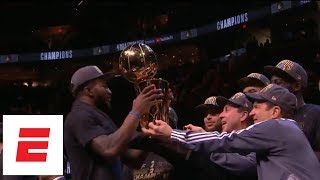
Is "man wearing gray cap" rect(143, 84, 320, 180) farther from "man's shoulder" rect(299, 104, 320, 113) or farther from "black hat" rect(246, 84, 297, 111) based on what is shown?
"man's shoulder" rect(299, 104, 320, 113)

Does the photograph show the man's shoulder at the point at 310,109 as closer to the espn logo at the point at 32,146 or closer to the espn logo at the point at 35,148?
the espn logo at the point at 35,148

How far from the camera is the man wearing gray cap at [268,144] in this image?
9.23ft

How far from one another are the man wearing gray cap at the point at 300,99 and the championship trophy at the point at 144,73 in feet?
3.70

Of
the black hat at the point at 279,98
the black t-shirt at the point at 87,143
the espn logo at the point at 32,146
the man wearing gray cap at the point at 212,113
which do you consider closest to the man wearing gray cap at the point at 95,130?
the black t-shirt at the point at 87,143

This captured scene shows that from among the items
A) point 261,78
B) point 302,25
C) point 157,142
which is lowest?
point 157,142

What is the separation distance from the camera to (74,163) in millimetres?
3145

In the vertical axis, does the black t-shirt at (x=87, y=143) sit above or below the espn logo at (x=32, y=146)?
above

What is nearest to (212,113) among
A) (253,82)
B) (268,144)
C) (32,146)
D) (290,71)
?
(253,82)

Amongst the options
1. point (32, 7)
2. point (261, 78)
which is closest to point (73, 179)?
point (261, 78)

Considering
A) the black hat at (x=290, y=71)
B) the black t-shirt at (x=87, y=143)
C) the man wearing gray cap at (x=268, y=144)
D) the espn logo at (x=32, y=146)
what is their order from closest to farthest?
1. the man wearing gray cap at (x=268, y=144)
2. the black t-shirt at (x=87, y=143)
3. the black hat at (x=290, y=71)
4. the espn logo at (x=32, y=146)

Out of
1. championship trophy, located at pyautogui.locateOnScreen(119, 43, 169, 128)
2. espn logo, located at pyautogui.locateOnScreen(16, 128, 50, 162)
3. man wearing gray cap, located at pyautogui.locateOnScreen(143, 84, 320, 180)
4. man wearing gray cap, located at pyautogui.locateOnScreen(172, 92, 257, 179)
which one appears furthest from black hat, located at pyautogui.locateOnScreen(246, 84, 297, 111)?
espn logo, located at pyautogui.locateOnScreen(16, 128, 50, 162)

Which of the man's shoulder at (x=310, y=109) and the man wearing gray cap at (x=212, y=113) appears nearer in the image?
the man's shoulder at (x=310, y=109)

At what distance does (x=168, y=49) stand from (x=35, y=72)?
544 cm

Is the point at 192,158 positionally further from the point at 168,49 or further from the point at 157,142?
the point at 168,49
